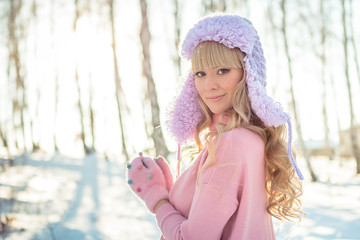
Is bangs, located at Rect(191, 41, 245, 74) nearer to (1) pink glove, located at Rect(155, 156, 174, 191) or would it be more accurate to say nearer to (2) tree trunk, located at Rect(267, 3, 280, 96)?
(1) pink glove, located at Rect(155, 156, 174, 191)

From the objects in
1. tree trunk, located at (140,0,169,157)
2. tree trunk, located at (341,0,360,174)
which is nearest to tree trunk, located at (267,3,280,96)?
tree trunk, located at (341,0,360,174)

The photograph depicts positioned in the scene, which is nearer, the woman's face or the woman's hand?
the woman's face

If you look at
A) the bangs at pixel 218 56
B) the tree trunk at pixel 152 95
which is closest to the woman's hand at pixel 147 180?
the bangs at pixel 218 56

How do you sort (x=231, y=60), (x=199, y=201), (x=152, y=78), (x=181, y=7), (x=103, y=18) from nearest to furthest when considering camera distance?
(x=199, y=201)
(x=231, y=60)
(x=152, y=78)
(x=181, y=7)
(x=103, y=18)

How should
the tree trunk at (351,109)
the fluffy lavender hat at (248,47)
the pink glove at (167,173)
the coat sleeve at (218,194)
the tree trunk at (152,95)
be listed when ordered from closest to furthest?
the coat sleeve at (218,194) → the fluffy lavender hat at (248,47) → the pink glove at (167,173) → the tree trunk at (152,95) → the tree trunk at (351,109)

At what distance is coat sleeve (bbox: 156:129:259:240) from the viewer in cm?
131

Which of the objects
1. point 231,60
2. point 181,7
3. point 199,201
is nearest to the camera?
point 199,201

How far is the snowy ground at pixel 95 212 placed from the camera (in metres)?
3.68

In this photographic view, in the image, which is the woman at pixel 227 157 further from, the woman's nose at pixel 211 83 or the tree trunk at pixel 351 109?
the tree trunk at pixel 351 109

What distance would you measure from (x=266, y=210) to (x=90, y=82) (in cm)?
1581

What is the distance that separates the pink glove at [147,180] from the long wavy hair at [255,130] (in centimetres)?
37

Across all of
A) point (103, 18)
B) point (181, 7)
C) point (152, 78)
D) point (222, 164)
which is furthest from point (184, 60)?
point (103, 18)

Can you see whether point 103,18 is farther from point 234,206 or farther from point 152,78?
point 234,206

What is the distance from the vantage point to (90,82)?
16312mm
